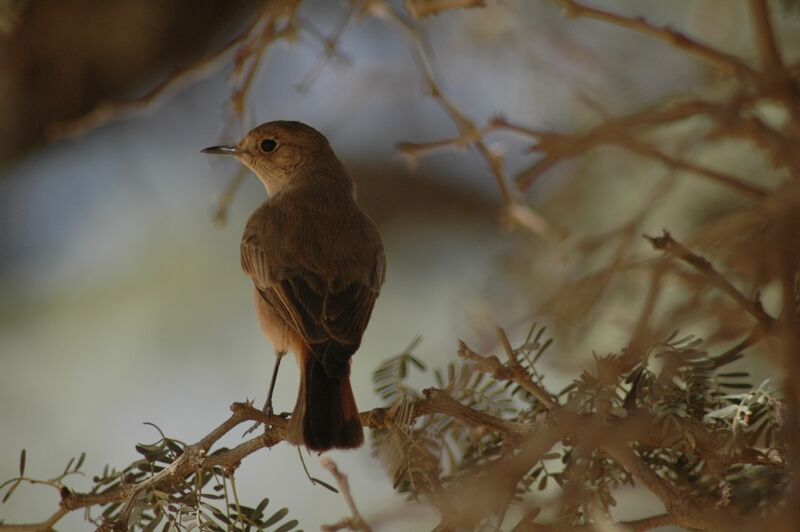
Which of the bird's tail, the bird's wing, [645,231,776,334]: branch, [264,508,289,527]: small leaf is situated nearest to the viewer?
[645,231,776,334]: branch

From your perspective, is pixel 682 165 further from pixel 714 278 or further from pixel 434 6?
pixel 434 6

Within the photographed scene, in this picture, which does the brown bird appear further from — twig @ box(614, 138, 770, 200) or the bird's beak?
twig @ box(614, 138, 770, 200)

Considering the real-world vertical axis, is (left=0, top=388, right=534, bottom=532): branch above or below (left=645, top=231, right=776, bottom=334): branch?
above

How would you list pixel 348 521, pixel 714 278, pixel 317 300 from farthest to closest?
1. pixel 317 300
2. pixel 348 521
3. pixel 714 278

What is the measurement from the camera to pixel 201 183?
848 cm

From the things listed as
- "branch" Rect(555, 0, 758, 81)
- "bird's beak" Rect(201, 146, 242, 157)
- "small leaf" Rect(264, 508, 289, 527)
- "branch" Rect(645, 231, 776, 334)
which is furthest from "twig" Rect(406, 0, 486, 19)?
"small leaf" Rect(264, 508, 289, 527)

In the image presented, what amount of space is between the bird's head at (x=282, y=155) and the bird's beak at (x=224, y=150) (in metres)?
0.02

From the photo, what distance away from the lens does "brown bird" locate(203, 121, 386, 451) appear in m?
3.39

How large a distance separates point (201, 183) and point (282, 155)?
3496 mm

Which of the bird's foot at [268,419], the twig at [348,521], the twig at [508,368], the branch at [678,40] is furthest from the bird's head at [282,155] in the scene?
the twig at [508,368]

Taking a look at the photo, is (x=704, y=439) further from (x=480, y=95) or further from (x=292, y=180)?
(x=480, y=95)

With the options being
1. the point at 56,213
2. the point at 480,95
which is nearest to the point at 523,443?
the point at 480,95

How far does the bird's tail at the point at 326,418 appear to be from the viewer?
10.8 ft

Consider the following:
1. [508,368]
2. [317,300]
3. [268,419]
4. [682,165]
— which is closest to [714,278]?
[682,165]
